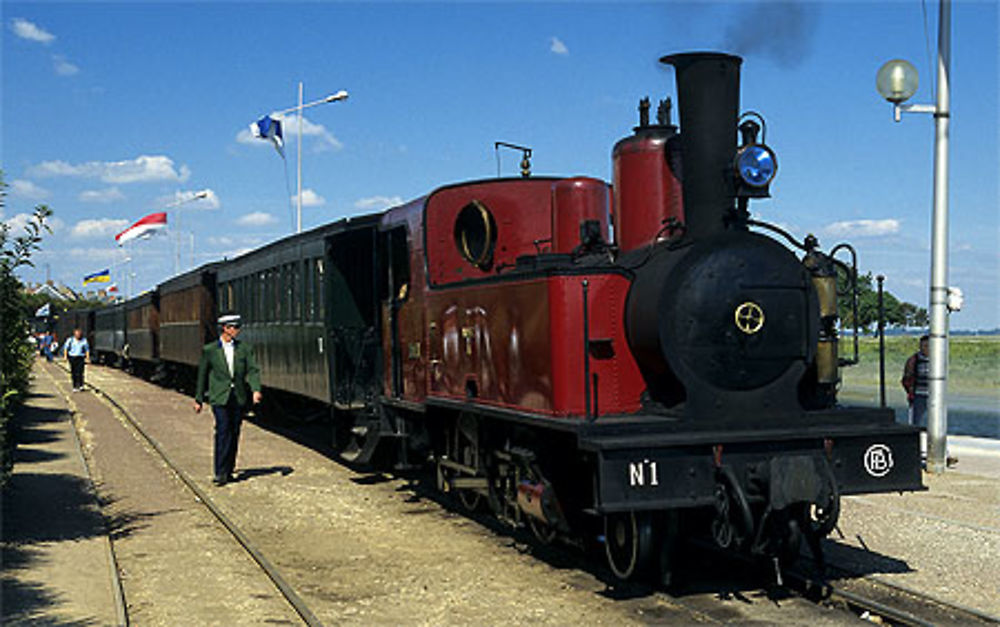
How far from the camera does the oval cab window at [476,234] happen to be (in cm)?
870

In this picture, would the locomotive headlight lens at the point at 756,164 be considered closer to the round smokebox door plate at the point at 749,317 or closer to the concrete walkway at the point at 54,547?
the round smokebox door plate at the point at 749,317

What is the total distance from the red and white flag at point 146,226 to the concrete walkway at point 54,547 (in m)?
30.5

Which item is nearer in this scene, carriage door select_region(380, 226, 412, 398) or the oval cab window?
the oval cab window

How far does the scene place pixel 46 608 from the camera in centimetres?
629

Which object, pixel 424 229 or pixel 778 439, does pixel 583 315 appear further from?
pixel 424 229

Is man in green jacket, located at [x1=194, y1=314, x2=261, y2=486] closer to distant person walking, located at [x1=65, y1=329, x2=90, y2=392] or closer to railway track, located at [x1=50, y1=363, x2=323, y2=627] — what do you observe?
railway track, located at [x1=50, y1=363, x2=323, y2=627]

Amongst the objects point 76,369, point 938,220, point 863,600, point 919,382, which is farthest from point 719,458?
point 76,369

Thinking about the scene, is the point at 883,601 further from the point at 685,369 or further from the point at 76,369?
the point at 76,369

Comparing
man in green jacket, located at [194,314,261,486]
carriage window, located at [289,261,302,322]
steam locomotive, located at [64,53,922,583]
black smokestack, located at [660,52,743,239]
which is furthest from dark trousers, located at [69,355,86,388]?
black smokestack, located at [660,52,743,239]

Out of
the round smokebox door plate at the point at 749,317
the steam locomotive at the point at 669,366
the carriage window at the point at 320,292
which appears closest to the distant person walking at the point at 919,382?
the steam locomotive at the point at 669,366

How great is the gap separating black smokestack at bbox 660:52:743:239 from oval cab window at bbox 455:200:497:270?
2.39m

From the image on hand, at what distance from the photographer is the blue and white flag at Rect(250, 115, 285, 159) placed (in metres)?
29.9

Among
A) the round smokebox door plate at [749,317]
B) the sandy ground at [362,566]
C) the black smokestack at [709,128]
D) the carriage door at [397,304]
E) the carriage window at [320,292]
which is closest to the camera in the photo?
Result: the sandy ground at [362,566]

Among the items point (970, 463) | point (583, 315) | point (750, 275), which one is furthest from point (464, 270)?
point (970, 463)
